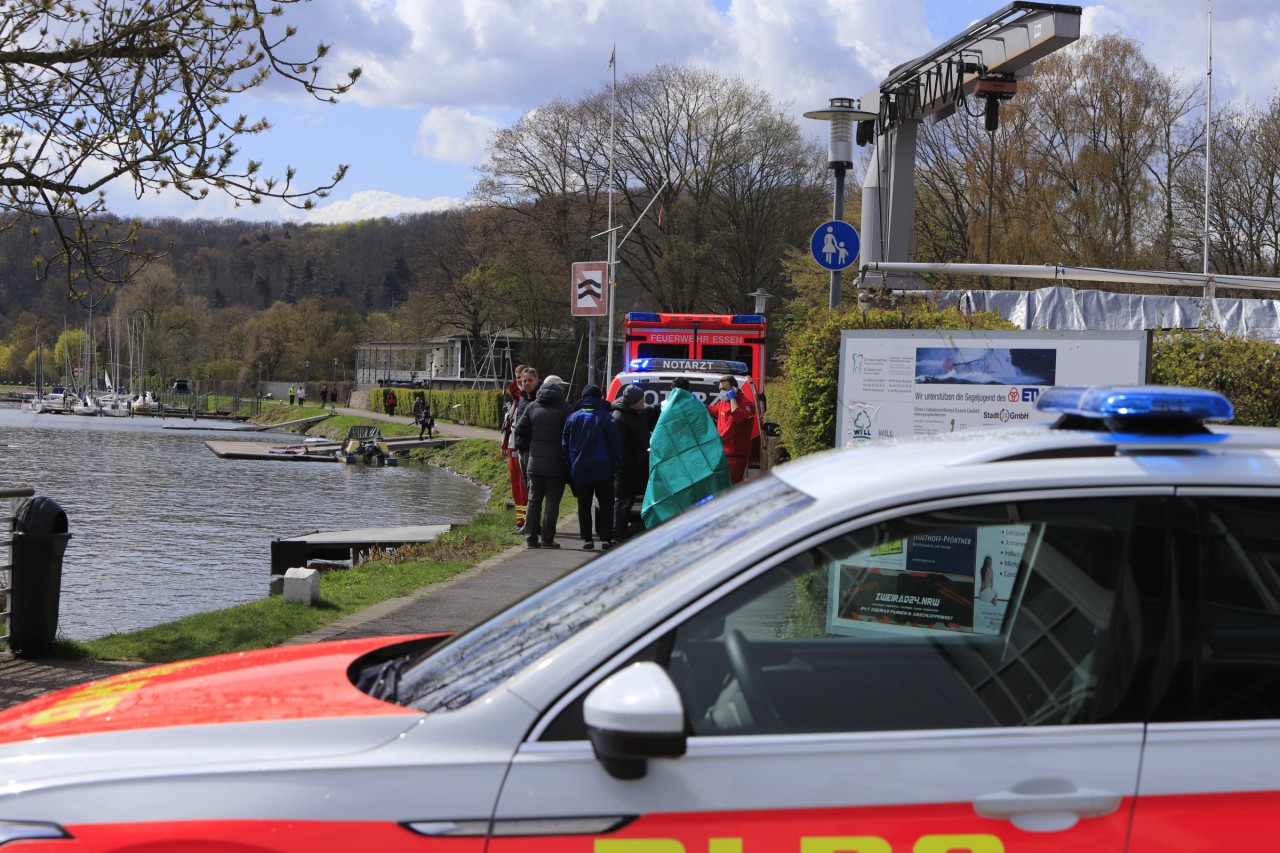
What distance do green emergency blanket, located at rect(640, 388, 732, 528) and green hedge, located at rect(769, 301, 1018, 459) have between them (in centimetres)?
96

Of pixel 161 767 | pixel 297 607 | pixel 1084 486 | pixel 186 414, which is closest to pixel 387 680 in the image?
pixel 161 767

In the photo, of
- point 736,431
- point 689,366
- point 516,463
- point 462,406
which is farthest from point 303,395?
point 736,431

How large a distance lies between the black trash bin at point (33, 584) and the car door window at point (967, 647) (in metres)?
6.80

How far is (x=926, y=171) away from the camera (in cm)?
4662

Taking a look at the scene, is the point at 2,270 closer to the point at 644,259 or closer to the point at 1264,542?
the point at 644,259

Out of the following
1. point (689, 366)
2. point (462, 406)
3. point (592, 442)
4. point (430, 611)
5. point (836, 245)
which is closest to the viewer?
point (430, 611)

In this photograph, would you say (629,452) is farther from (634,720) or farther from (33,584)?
(634,720)

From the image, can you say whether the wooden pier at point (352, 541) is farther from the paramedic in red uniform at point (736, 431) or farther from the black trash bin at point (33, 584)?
the black trash bin at point (33, 584)

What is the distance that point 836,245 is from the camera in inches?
501

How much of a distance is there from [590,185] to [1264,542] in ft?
210

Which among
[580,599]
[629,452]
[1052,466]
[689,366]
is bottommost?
[629,452]

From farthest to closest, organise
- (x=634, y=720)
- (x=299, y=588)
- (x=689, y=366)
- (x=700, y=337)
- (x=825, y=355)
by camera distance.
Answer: (x=700, y=337) < (x=689, y=366) < (x=825, y=355) < (x=299, y=588) < (x=634, y=720)

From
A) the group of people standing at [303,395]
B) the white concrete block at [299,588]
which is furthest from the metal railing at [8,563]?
the group of people standing at [303,395]

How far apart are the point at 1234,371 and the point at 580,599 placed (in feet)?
24.4
